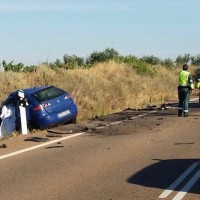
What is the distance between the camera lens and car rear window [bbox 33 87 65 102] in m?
17.1

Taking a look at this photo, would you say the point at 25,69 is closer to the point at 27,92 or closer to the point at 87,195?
the point at 27,92

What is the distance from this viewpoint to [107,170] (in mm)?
9656

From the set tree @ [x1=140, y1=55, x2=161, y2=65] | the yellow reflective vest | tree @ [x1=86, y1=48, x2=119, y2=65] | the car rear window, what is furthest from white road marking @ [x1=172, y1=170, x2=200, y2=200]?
tree @ [x1=140, y1=55, x2=161, y2=65]

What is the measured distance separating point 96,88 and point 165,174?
760 inches

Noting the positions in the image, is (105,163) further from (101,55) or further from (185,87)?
(101,55)

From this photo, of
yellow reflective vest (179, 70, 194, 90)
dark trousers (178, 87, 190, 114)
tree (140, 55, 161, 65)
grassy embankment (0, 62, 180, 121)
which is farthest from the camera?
tree (140, 55, 161, 65)

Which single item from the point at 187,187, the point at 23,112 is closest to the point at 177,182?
the point at 187,187

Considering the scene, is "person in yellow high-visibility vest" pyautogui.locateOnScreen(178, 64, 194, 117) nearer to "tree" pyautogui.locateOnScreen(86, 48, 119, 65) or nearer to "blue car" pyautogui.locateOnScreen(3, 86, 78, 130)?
"blue car" pyautogui.locateOnScreen(3, 86, 78, 130)

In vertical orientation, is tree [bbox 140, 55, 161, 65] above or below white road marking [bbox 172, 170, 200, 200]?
above

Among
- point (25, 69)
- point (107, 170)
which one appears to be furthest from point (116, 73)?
point (107, 170)

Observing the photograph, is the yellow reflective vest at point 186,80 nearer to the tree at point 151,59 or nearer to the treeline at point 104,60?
the treeline at point 104,60

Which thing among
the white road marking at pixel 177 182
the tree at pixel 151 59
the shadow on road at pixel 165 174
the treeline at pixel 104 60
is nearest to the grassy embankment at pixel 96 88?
the treeline at pixel 104 60

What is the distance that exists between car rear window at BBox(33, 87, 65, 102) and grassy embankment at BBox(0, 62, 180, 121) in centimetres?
256

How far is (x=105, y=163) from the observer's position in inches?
408
